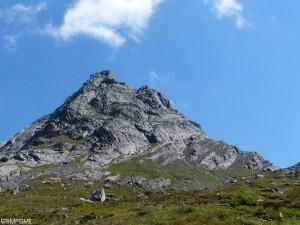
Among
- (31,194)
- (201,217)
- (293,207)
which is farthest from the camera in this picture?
(31,194)

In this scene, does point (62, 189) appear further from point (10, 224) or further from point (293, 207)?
point (293, 207)

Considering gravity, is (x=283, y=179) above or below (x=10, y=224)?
above

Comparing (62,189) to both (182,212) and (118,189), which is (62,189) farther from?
(182,212)

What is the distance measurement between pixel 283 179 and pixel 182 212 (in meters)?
161

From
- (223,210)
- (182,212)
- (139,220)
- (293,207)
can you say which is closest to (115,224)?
(139,220)

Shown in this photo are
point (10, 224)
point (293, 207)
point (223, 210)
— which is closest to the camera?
point (223, 210)

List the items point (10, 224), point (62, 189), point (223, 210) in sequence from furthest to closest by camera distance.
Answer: point (62, 189)
point (10, 224)
point (223, 210)

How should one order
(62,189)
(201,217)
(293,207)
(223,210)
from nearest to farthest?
(201,217) → (223,210) → (293,207) → (62,189)

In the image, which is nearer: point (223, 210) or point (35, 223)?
point (223, 210)

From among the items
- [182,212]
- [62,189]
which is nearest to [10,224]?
[182,212]

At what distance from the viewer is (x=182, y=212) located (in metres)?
35.2

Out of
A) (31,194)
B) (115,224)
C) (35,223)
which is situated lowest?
(115,224)

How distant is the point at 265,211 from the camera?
3506 cm

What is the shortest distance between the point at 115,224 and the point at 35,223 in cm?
2226
